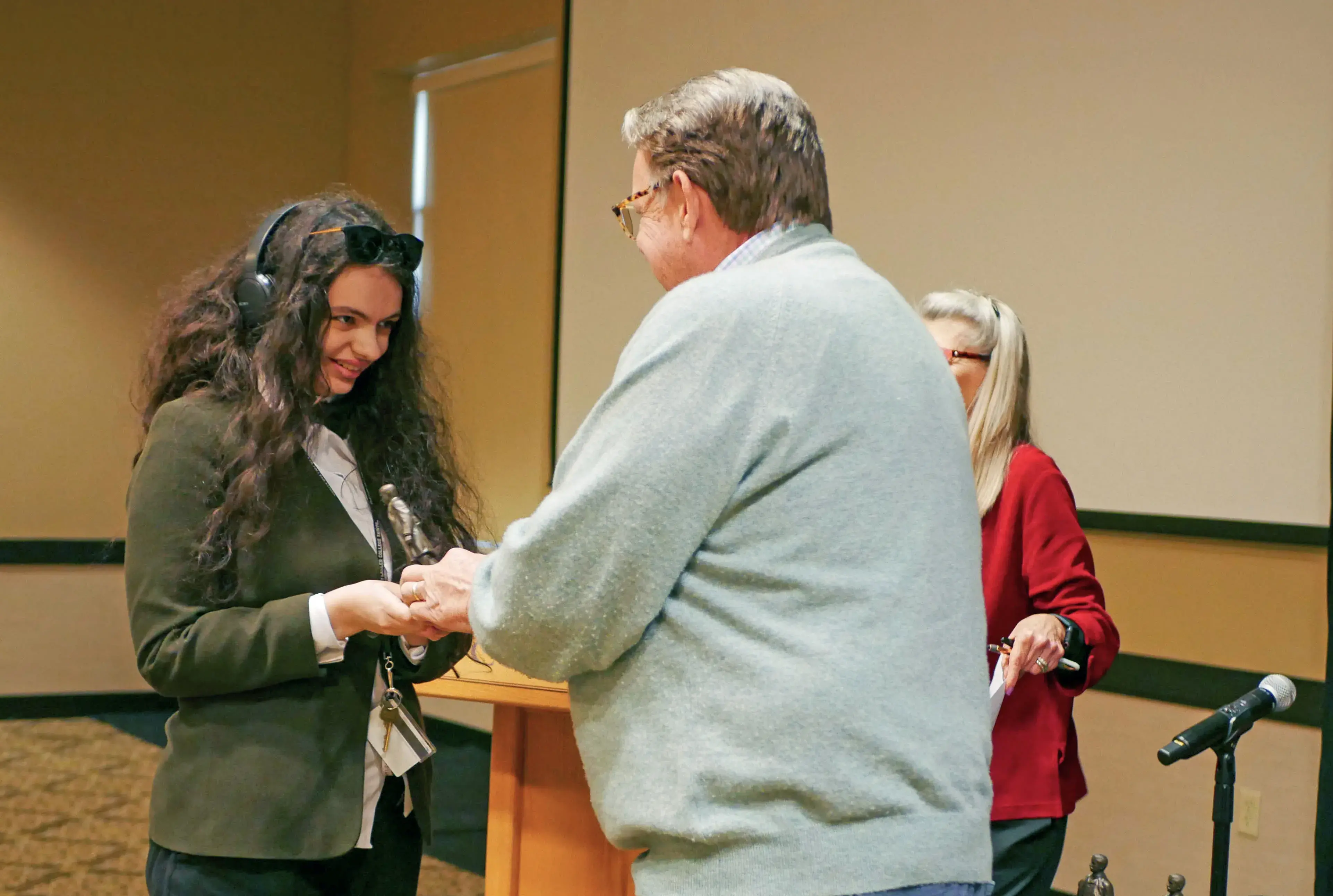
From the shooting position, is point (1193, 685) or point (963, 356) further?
point (1193, 685)

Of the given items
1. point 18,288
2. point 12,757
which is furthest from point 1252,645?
point 18,288

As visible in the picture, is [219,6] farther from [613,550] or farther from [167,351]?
[613,550]

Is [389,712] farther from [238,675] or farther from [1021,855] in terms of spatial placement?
[1021,855]

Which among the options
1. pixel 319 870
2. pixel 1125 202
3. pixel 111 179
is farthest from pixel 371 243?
pixel 111 179

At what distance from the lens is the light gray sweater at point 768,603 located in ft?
3.52

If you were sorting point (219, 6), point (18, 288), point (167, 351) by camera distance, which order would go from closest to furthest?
point (167, 351) → point (18, 288) → point (219, 6)

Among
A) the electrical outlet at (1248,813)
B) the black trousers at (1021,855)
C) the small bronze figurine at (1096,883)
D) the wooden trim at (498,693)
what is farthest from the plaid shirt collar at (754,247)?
the electrical outlet at (1248,813)

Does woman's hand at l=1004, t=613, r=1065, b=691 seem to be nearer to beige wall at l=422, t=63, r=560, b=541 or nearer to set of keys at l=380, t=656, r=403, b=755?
set of keys at l=380, t=656, r=403, b=755

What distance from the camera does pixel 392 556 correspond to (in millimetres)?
1741

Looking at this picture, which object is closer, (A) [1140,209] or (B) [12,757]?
(A) [1140,209]

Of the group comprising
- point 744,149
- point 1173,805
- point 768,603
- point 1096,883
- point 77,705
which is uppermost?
point 744,149

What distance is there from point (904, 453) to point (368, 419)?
991 mm

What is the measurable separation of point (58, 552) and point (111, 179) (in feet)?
6.51

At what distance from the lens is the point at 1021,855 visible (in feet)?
6.61
